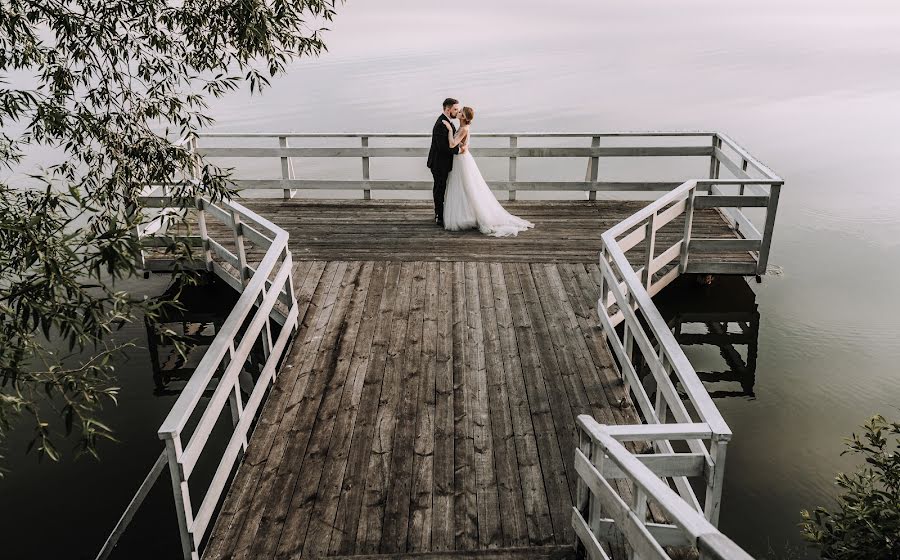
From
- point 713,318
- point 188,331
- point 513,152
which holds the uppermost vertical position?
point 513,152

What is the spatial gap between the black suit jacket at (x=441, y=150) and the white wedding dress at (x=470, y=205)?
106mm

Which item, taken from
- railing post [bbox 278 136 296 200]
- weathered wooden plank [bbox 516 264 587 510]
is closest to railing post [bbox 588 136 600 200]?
weathered wooden plank [bbox 516 264 587 510]

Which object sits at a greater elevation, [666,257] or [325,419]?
[666,257]

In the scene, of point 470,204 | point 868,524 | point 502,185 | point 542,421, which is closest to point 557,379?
point 542,421

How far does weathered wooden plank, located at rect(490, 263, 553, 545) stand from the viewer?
5.14 meters

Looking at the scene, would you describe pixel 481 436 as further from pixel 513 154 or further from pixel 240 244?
pixel 513 154

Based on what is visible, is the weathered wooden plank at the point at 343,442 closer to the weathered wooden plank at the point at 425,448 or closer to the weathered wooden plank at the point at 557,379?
the weathered wooden plank at the point at 425,448

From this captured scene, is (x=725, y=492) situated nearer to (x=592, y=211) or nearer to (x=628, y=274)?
(x=628, y=274)

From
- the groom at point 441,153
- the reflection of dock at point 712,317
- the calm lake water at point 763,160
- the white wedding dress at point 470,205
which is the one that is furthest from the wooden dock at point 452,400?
the calm lake water at point 763,160

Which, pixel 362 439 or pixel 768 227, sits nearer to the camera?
pixel 362 439

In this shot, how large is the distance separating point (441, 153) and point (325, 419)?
18.0 ft

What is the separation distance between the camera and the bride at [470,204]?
36.2 ft

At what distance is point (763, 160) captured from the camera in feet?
85.0

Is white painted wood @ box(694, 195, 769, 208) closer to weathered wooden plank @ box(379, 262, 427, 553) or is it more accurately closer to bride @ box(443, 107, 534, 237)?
bride @ box(443, 107, 534, 237)
